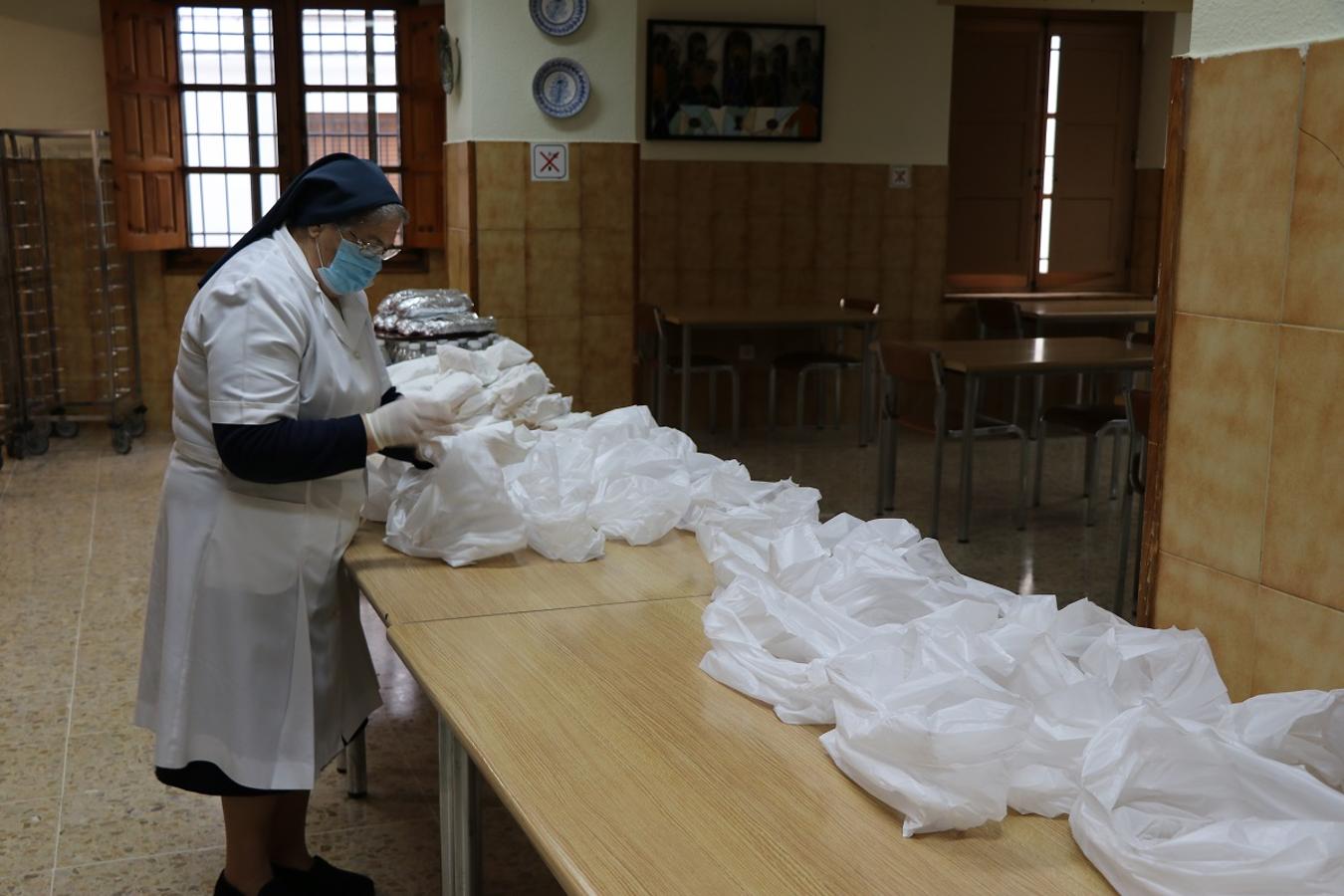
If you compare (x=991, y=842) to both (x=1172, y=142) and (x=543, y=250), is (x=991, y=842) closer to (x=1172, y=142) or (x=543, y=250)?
(x=1172, y=142)

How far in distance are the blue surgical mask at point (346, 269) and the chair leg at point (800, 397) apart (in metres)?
5.64

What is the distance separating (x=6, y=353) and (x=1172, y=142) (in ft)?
22.1

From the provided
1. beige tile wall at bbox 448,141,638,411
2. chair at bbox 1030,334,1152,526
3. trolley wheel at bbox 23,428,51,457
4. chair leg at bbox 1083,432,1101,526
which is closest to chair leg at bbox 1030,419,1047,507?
chair at bbox 1030,334,1152,526

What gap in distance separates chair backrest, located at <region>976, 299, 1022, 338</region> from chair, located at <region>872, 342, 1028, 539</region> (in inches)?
77.7

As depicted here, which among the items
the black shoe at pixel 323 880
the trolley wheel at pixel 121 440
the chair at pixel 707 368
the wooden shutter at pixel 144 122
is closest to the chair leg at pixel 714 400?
the chair at pixel 707 368

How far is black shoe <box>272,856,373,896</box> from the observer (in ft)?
8.50

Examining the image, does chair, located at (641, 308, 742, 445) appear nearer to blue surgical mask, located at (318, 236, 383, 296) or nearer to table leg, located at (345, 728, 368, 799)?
table leg, located at (345, 728, 368, 799)

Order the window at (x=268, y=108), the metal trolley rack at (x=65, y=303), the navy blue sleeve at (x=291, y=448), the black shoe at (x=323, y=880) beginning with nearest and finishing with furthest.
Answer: the navy blue sleeve at (x=291, y=448) < the black shoe at (x=323, y=880) < the metal trolley rack at (x=65, y=303) < the window at (x=268, y=108)

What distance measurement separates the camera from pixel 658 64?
7.61m

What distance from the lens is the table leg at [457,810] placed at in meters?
2.01

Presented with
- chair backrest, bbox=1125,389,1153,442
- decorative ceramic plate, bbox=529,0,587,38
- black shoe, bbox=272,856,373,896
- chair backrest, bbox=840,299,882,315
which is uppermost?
decorative ceramic plate, bbox=529,0,587,38

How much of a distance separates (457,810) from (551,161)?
475cm

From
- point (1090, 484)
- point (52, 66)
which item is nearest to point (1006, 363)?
point (1090, 484)

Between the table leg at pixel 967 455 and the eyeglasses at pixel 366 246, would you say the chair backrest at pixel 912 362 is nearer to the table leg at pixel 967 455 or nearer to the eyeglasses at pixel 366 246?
the table leg at pixel 967 455
